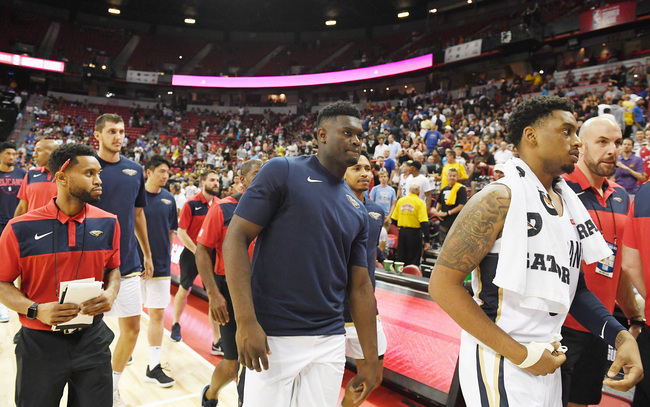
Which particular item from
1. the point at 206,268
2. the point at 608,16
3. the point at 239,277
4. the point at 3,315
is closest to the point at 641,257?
the point at 239,277

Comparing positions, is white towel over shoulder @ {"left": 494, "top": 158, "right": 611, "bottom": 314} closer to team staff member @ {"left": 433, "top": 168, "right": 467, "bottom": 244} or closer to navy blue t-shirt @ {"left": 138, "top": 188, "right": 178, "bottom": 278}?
navy blue t-shirt @ {"left": 138, "top": 188, "right": 178, "bottom": 278}

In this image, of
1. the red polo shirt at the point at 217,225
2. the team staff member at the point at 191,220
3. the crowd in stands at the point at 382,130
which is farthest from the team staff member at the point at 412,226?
the red polo shirt at the point at 217,225

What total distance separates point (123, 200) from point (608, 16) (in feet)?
66.8

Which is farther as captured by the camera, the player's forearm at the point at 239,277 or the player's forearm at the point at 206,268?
the player's forearm at the point at 206,268

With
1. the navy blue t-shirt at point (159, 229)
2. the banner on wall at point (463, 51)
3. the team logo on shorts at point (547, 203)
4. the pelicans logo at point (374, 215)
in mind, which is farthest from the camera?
the banner on wall at point (463, 51)

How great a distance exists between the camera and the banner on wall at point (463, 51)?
21.2 metres

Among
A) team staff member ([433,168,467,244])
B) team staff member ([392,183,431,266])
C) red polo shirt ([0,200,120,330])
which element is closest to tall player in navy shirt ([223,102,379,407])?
red polo shirt ([0,200,120,330])

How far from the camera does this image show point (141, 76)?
31578mm

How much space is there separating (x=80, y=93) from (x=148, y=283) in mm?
33324

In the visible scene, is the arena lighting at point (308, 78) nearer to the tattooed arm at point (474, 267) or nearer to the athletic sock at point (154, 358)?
the athletic sock at point (154, 358)

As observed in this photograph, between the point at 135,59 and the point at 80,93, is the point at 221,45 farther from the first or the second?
the point at 80,93

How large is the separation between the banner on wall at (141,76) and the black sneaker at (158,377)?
3119 cm

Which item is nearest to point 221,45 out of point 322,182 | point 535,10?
point 535,10

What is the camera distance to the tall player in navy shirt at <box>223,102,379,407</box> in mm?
1834
